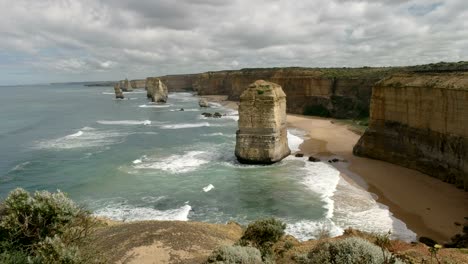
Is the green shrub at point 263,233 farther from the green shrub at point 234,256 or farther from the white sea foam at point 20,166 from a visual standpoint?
the white sea foam at point 20,166

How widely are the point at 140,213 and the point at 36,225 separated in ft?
36.8

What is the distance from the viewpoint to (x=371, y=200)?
2177 cm

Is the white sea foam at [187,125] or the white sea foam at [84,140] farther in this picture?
the white sea foam at [187,125]

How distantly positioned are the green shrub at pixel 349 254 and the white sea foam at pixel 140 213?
12.3m

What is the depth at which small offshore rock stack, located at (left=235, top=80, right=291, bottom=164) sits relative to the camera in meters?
29.4

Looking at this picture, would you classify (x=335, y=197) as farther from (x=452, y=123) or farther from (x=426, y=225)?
(x=452, y=123)

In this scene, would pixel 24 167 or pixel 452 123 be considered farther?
pixel 24 167

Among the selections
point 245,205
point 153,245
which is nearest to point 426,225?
point 245,205

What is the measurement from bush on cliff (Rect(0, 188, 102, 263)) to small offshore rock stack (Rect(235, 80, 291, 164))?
67.6 feet

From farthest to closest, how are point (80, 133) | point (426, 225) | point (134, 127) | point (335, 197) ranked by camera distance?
1. point (134, 127)
2. point (80, 133)
3. point (335, 197)
4. point (426, 225)

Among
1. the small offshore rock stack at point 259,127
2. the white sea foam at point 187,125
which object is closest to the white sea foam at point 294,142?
the small offshore rock stack at point 259,127

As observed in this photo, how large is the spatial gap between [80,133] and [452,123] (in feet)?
150

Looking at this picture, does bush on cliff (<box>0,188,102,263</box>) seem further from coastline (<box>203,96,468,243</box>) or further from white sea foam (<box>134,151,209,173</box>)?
white sea foam (<box>134,151,209,173</box>)

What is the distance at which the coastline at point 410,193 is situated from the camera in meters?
18.1
